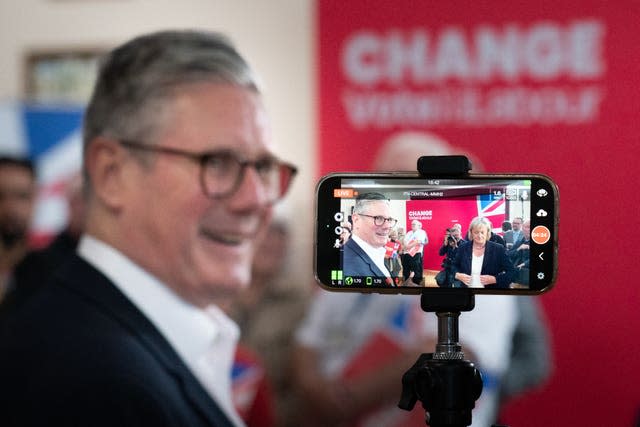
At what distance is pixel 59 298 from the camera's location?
1.39 m

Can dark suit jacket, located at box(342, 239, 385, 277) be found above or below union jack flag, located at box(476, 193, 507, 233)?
below

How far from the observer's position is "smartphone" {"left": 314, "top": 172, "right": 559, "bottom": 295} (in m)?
1.02

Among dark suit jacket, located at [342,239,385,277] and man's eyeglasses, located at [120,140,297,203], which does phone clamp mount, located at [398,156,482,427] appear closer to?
dark suit jacket, located at [342,239,385,277]

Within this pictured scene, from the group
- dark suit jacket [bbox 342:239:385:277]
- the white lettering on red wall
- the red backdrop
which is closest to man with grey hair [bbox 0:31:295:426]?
dark suit jacket [bbox 342:239:385:277]

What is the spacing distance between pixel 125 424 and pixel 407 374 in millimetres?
386

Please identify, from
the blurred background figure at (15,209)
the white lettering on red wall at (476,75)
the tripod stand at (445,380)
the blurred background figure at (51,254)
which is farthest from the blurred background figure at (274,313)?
the tripod stand at (445,380)

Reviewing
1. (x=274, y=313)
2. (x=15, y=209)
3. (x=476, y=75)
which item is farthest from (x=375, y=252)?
(x=15, y=209)

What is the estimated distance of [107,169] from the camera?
1.48 meters

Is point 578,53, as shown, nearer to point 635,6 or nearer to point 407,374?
point 635,6

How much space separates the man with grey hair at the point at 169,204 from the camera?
4.55 ft

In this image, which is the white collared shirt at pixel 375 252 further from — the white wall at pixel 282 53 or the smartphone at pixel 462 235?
the white wall at pixel 282 53

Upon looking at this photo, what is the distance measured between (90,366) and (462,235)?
0.51 m

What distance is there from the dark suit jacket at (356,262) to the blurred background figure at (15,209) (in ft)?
9.23

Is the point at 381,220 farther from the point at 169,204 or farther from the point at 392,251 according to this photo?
the point at 169,204
